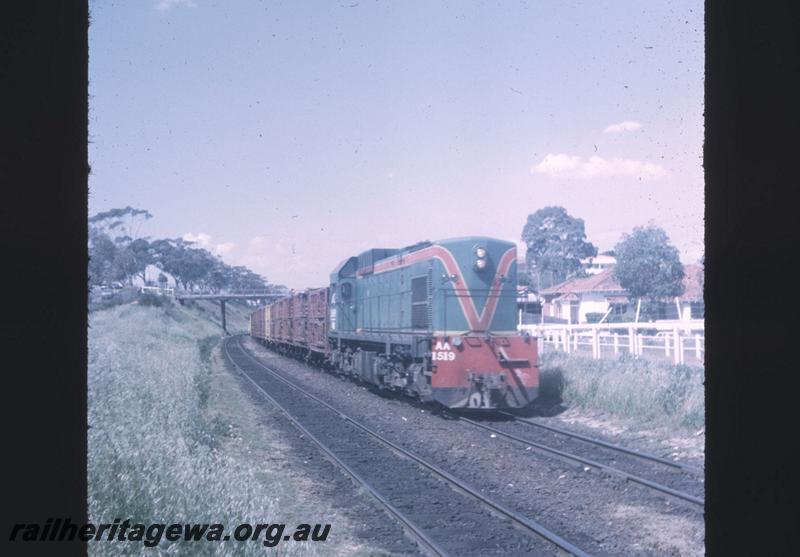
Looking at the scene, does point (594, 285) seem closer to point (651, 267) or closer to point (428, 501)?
point (651, 267)

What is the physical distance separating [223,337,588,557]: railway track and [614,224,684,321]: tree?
21.4 m

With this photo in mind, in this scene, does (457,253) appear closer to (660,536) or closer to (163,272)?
(660,536)

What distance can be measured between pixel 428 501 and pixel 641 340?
12631 millimetres

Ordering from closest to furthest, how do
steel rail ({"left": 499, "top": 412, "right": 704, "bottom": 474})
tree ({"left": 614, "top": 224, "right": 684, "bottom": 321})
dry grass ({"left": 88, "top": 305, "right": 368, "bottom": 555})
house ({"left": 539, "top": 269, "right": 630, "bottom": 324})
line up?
1. dry grass ({"left": 88, "top": 305, "right": 368, "bottom": 555})
2. steel rail ({"left": 499, "top": 412, "right": 704, "bottom": 474})
3. tree ({"left": 614, "top": 224, "right": 684, "bottom": 321})
4. house ({"left": 539, "top": 269, "right": 630, "bottom": 324})

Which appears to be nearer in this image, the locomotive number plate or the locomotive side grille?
the locomotive number plate

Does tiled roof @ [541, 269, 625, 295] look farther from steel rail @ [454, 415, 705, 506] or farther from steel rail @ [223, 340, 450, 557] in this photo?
steel rail @ [223, 340, 450, 557]

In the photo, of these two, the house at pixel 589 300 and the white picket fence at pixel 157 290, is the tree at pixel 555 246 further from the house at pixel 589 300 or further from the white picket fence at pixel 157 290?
the white picket fence at pixel 157 290

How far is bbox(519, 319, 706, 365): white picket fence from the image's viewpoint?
657 inches

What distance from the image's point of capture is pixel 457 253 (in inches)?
557

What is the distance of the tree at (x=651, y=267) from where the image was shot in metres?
31.0

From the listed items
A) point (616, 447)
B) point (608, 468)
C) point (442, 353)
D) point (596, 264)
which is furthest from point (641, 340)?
point (596, 264)

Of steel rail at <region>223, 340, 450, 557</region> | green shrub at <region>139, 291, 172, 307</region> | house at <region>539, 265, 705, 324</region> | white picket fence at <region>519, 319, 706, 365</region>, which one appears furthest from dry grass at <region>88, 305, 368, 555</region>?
green shrub at <region>139, 291, 172, 307</region>

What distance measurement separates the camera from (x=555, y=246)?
2186 inches
